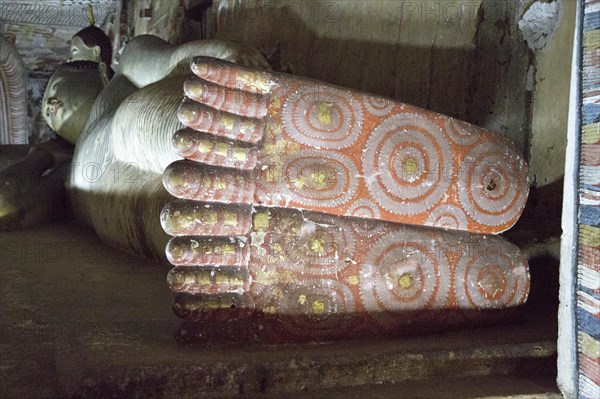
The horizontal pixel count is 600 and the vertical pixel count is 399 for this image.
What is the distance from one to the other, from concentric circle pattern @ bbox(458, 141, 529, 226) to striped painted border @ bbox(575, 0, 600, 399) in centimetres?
32

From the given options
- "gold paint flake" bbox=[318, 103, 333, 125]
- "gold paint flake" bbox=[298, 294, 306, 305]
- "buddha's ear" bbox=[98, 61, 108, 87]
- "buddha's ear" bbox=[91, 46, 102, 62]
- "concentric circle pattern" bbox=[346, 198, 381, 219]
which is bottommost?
"gold paint flake" bbox=[298, 294, 306, 305]

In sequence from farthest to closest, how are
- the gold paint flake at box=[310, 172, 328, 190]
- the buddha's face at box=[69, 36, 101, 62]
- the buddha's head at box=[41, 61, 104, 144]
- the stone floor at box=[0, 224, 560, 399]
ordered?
the buddha's face at box=[69, 36, 101, 62]
the buddha's head at box=[41, 61, 104, 144]
the gold paint flake at box=[310, 172, 328, 190]
the stone floor at box=[0, 224, 560, 399]

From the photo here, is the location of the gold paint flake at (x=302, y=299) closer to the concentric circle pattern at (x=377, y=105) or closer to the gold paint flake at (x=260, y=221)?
the gold paint flake at (x=260, y=221)

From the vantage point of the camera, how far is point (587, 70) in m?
1.13

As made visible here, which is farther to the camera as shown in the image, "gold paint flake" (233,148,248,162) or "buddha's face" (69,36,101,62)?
"buddha's face" (69,36,101,62)

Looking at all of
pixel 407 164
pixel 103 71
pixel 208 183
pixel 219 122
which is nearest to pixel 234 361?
pixel 208 183

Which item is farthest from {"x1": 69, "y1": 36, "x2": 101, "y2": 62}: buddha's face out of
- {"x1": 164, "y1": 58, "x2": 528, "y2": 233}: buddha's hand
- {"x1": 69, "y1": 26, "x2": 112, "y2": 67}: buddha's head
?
{"x1": 164, "y1": 58, "x2": 528, "y2": 233}: buddha's hand

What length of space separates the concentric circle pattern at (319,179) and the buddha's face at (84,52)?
136 inches

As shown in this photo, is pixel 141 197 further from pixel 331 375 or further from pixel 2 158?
pixel 2 158

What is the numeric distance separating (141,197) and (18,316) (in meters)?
0.57

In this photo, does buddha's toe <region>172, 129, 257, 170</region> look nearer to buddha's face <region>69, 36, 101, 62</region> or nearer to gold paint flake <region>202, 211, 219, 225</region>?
gold paint flake <region>202, 211, 219, 225</region>

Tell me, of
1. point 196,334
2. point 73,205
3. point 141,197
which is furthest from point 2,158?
point 196,334

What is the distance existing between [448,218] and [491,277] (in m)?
0.17

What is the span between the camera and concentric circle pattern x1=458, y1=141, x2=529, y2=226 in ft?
4.73
